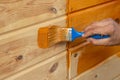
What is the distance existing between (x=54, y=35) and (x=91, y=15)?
0.29 meters

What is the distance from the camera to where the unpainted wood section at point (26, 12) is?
945mm

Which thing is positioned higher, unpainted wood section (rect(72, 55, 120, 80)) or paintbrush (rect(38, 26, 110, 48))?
paintbrush (rect(38, 26, 110, 48))

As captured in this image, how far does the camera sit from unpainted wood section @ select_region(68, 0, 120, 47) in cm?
124

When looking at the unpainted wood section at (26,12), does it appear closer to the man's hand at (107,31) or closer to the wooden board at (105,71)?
the man's hand at (107,31)

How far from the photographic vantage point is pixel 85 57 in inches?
54.4

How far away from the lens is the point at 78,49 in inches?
51.9

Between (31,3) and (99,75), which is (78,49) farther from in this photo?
(31,3)

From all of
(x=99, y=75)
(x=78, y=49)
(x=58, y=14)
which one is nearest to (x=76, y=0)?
(x=58, y=14)

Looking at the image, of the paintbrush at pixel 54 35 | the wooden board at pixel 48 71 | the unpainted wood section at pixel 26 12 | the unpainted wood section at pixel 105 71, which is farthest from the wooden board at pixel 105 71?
the unpainted wood section at pixel 26 12

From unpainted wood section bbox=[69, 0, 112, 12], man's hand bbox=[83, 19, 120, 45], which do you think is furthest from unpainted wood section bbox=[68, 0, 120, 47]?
man's hand bbox=[83, 19, 120, 45]

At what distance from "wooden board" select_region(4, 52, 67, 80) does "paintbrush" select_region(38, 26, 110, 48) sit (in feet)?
0.32

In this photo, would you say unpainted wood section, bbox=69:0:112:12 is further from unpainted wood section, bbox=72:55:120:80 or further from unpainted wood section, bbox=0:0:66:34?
unpainted wood section, bbox=72:55:120:80

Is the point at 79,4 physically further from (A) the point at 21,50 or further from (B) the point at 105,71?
(B) the point at 105,71

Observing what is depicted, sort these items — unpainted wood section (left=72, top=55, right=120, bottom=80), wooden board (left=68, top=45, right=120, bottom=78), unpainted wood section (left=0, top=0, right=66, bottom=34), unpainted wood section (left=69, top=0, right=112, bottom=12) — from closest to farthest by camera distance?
unpainted wood section (left=0, top=0, right=66, bottom=34), unpainted wood section (left=69, top=0, right=112, bottom=12), wooden board (left=68, top=45, right=120, bottom=78), unpainted wood section (left=72, top=55, right=120, bottom=80)
